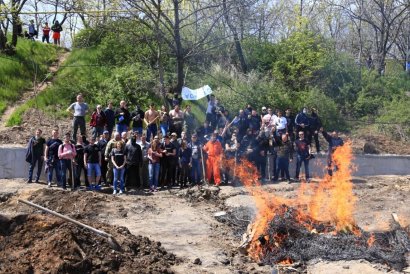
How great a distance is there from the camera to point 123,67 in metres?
27.5

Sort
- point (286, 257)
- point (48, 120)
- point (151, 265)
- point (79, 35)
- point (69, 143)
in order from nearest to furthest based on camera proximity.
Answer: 1. point (151, 265)
2. point (286, 257)
3. point (69, 143)
4. point (48, 120)
5. point (79, 35)

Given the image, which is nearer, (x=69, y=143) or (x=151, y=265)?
(x=151, y=265)

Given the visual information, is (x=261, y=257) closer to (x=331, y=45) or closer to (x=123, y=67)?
(x=123, y=67)

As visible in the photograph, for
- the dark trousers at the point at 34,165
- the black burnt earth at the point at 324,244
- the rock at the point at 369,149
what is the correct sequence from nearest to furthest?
the black burnt earth at the point at 324,244, the dark trousers at the point at 34,165, the rock at the point at 369,149

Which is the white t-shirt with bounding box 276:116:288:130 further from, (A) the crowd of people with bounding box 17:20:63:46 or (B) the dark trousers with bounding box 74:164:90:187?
(A) the crowd of people with bounding box 17:20:63:46

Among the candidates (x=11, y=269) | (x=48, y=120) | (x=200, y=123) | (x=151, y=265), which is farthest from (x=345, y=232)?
(x=48, y=120)

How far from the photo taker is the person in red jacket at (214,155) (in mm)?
19391

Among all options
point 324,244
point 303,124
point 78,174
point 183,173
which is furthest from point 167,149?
point 324,244

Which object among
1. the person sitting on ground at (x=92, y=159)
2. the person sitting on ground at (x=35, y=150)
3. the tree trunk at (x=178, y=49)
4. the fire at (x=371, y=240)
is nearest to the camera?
the fire at (x=371, y=240)

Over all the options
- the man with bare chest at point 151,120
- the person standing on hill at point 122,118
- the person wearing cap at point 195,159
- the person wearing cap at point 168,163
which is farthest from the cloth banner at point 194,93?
the person wearing cap at point 168,163

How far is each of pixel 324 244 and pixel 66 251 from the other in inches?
202

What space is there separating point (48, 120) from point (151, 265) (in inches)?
591

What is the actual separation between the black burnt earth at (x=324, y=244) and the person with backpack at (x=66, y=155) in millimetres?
8134

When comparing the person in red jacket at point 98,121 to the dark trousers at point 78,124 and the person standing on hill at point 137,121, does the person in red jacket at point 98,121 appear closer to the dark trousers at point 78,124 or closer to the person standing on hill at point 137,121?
the dark trousers at point 78,124
